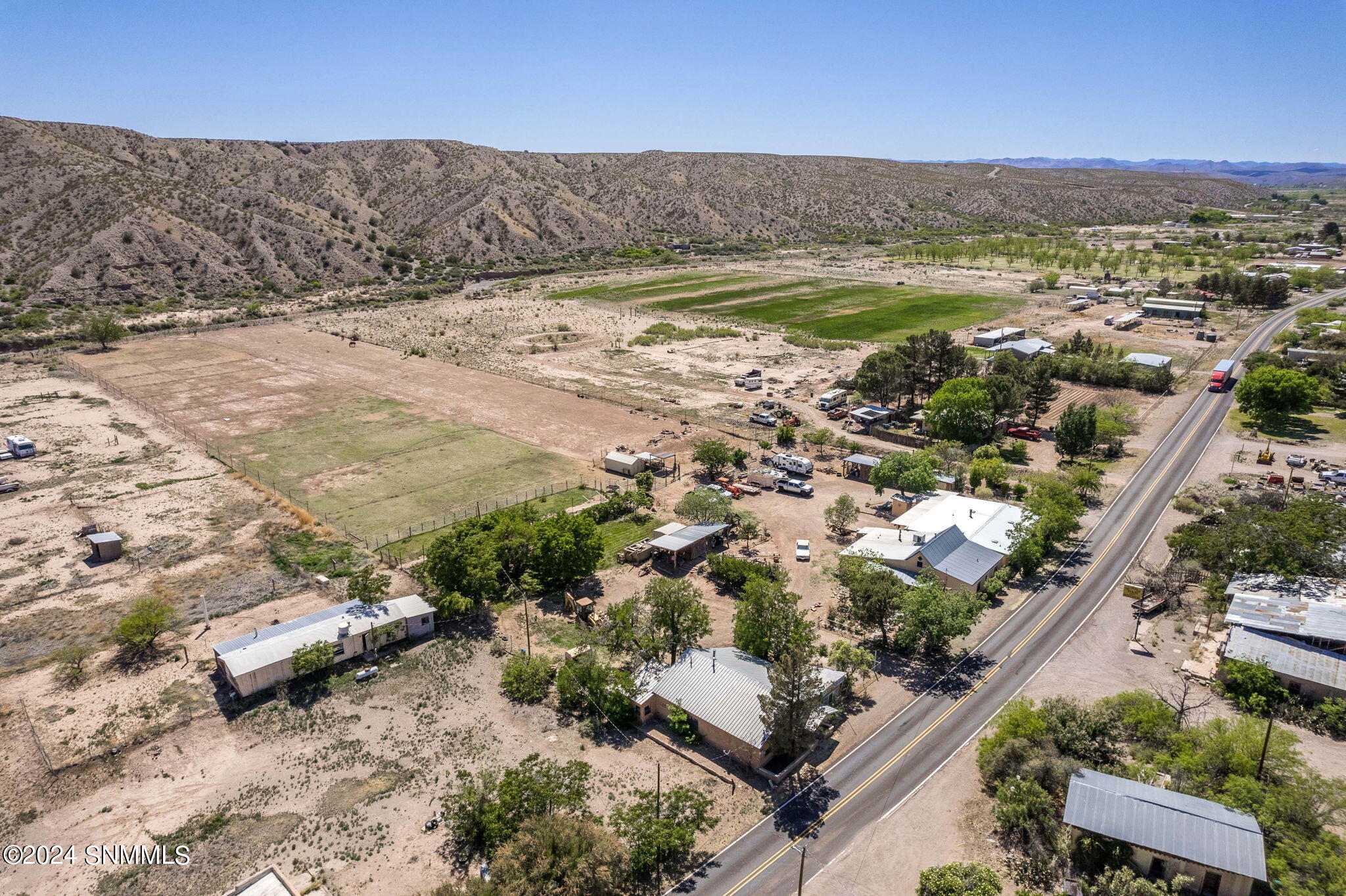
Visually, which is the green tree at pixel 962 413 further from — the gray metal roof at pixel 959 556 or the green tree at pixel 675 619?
the green tree at pixel 675 619

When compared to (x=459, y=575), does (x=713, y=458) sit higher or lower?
higher

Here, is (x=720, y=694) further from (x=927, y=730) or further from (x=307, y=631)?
(x=307, y=631)

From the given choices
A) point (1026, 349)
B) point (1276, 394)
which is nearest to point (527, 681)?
point (1276, 394)

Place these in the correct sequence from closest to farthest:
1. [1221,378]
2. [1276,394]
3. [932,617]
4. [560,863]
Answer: [560,863] < [932,617] < [1276,394] < [1221,378]

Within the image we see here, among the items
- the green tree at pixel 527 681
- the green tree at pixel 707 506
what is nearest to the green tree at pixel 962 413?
the green tree at pixel 707 506

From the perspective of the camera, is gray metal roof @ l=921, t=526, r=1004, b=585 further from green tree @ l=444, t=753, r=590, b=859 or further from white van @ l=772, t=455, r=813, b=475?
green tree @ l=444, t=753, r=590, b=859

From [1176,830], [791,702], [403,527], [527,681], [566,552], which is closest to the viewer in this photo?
[1176,830]

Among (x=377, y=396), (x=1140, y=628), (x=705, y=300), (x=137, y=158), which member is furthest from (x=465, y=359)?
(x=137, y=158)

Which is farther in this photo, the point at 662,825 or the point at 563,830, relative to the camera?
the point at 662,825
